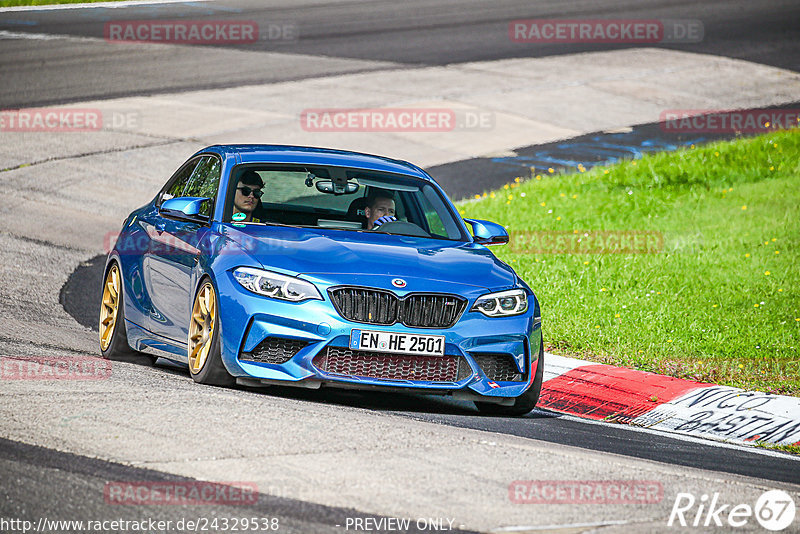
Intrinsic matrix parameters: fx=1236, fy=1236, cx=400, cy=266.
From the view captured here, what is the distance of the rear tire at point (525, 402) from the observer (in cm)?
802

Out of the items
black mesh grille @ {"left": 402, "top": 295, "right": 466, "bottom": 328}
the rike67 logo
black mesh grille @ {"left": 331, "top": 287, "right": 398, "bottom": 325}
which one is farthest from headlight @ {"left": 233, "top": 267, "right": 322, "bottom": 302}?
the rike67 logo

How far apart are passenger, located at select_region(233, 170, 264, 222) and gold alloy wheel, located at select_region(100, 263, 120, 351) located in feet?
4.62

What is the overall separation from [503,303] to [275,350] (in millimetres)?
1470

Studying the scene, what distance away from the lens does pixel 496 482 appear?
18.7 feet

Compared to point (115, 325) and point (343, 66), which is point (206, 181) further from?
point (343, 66)

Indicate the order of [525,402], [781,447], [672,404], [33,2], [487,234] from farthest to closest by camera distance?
[33,2] < [672,404] < [487,234] < [781,447] < [525,402]

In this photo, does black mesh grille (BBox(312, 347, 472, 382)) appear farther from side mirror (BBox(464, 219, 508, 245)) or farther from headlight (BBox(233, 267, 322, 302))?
side mirror (BBox(464, 219, 508, 245))

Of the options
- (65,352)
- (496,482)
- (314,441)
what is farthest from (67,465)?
(65,352)

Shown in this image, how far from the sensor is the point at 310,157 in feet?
29.4

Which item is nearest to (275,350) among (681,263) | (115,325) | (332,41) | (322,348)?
(322,348)

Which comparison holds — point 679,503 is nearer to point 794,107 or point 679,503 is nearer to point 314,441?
point 314,441

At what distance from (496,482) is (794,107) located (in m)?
20.9

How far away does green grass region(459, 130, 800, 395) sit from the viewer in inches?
414

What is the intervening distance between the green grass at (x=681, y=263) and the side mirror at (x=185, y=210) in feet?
12.5
